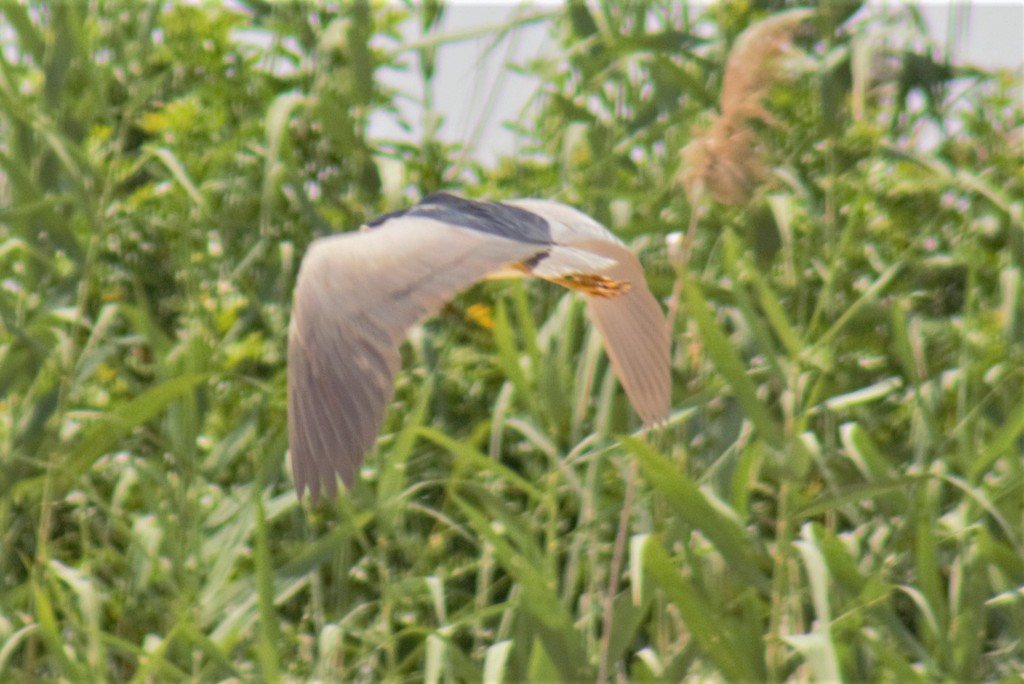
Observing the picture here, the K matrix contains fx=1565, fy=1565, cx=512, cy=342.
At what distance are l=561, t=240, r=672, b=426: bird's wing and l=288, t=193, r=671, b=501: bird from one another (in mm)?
206

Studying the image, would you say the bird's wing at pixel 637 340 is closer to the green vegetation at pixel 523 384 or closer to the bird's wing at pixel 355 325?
the green vegetation at pixel 523 384

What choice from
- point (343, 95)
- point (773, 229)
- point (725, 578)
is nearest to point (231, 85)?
point (343, 95)

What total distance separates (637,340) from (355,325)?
0.62 meters

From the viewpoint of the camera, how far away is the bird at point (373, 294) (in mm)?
1148

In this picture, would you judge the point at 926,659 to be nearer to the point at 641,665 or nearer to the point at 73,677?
the point at 641,665

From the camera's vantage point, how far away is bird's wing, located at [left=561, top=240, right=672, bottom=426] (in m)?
1.72

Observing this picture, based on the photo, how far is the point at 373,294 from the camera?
120 cm

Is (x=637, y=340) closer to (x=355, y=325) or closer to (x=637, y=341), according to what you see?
(x=637, y=341)

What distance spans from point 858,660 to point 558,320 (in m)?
0.55

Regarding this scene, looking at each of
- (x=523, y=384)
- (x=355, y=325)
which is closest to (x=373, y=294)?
(x=355, y=325)

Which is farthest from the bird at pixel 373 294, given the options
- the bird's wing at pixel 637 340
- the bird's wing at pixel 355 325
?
the bird's wing at pixel 637 340

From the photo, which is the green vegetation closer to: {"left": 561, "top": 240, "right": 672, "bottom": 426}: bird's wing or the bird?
{"left": 561, "top": 240, "right": 672, "bottom": 426}: bird's wing

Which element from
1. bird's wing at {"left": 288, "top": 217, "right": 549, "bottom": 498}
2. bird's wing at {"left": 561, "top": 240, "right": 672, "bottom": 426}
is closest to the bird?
bird's wing at {"left": 288, "top": 217, "right": 549, "bottom": 498}

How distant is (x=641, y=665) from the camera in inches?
68.8
